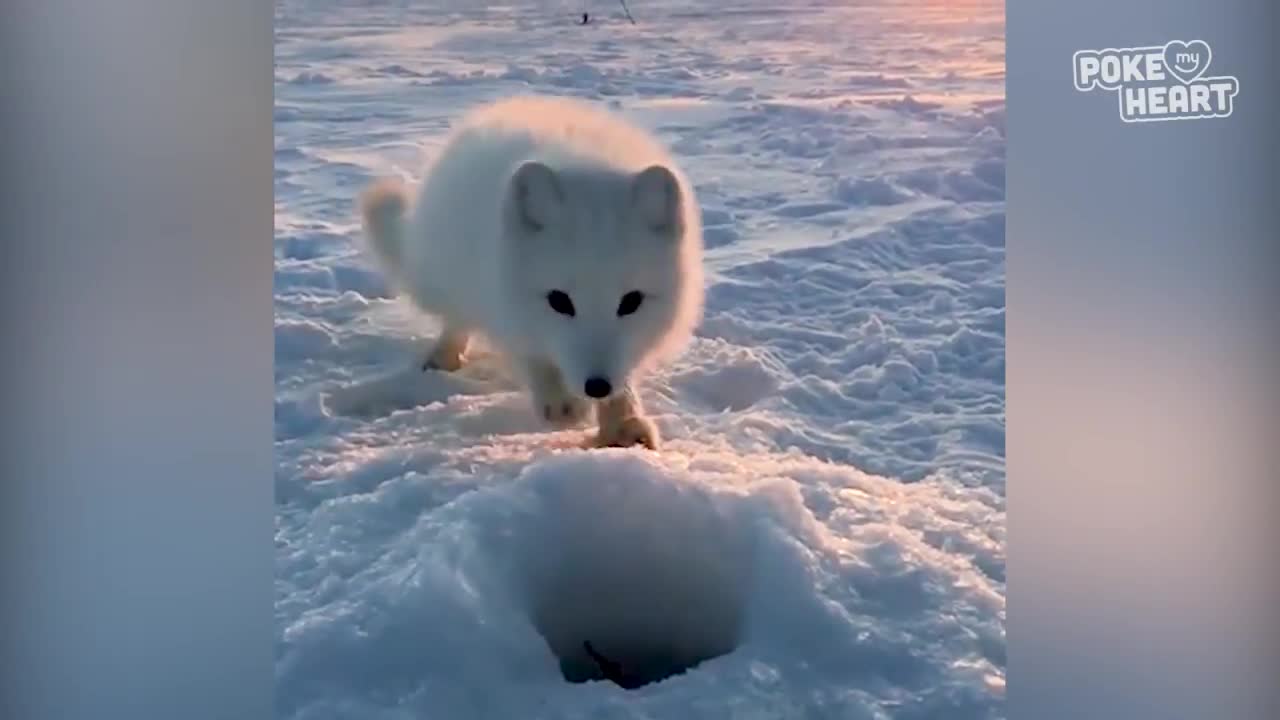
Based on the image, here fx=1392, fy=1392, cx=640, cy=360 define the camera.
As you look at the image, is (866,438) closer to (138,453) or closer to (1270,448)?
(1270,448)

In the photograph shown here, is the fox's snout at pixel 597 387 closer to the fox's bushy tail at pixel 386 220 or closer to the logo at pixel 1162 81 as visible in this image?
the fox's bushy tail at pixel 386 220

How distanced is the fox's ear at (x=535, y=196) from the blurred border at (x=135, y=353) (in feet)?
1.36

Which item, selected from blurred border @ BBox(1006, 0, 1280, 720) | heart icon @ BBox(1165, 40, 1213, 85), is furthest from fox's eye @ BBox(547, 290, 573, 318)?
heart icon @ BBox(1165, 40, 1213, 85)

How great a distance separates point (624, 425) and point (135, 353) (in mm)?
769

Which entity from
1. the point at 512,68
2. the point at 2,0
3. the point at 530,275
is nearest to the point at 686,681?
the point at 530,275

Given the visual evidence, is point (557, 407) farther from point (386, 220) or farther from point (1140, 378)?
point (1140, 378)

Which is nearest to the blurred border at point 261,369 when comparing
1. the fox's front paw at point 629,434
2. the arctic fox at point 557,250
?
the arctic fox at point 557,250

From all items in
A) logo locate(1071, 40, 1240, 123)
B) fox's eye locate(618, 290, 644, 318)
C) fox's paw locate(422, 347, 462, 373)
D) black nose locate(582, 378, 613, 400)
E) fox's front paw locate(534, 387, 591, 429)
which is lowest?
fox's front paw locate(534, 387, 591, 429)

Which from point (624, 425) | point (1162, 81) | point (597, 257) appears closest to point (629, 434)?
point (624, 425)

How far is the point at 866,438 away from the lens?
77.9 inches

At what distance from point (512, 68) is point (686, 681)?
90 centimetres

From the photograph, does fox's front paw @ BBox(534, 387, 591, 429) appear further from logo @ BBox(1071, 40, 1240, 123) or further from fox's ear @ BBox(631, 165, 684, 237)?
logo @ BBox(1071, 40, 1240, 123)

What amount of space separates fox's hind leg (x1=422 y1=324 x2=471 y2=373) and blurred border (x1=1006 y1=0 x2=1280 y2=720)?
82 centimetres

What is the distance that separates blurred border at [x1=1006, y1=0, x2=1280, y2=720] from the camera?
1.88 m
